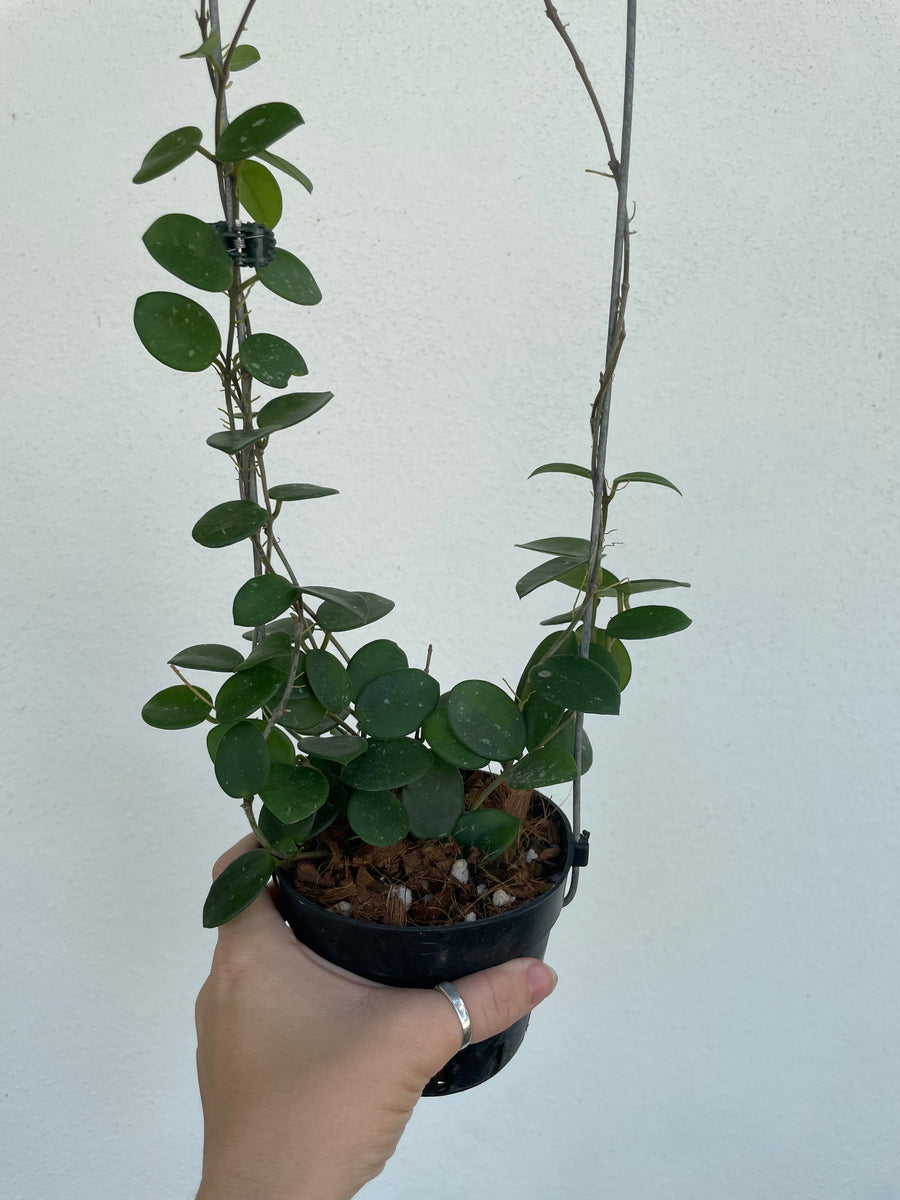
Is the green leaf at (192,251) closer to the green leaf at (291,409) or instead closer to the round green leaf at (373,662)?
the green leaf at (291,409)

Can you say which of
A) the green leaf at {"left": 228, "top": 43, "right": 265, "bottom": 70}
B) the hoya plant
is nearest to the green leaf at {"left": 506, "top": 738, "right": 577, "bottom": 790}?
the hoya plant

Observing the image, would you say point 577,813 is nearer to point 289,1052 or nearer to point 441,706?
point 441,706

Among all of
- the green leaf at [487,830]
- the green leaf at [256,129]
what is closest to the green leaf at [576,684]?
the green leaf at [487,830]

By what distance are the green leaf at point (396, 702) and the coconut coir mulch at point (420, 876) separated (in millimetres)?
91

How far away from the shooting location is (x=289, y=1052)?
0.62 metres

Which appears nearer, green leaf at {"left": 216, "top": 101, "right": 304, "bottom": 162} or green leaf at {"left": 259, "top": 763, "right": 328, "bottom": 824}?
green leaf at {"left": 216, "top": 101, "right": 304, "bottom": 162}

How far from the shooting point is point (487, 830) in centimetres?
67

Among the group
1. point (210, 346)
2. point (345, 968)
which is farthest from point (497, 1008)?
point (210, 346)

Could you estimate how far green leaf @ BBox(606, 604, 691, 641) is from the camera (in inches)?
23.8

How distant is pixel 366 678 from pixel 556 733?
0.45 feet

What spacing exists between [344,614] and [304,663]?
0.04 meters

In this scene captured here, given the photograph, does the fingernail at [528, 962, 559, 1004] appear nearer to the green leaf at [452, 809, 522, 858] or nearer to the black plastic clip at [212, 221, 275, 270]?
the green leaf at [452, 809, 522, 858]

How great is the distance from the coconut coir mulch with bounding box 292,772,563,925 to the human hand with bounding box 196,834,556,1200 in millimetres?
42

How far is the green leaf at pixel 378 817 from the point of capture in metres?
0.62
